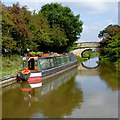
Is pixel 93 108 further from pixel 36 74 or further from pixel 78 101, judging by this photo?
pixel 36 74

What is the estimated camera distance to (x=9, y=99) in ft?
32.0

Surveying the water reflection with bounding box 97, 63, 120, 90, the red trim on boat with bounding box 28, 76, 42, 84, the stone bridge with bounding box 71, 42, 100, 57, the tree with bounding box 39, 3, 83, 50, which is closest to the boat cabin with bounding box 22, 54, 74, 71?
the red trim on boat with bounding box 28, 76, 42, 84

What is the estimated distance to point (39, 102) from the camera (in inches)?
366

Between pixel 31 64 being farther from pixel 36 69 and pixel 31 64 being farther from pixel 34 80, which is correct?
pixel 34 80

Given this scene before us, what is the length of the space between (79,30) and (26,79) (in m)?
22.2

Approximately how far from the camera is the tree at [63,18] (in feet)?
97.4

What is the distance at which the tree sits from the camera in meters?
29.7

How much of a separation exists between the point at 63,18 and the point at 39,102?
22.8 m

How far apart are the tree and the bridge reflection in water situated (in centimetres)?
1962

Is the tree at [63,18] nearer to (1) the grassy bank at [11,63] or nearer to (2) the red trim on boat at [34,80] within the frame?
(1) the grassy bank at [11,63]

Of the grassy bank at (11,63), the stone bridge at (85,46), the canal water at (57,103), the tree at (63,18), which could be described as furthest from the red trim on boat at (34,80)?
the stone bridge at (85,46)

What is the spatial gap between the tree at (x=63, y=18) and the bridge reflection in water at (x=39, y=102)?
19615 mm

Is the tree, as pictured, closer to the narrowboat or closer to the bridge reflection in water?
the narrowboat

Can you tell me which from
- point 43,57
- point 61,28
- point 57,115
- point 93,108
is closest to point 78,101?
point 93,108
